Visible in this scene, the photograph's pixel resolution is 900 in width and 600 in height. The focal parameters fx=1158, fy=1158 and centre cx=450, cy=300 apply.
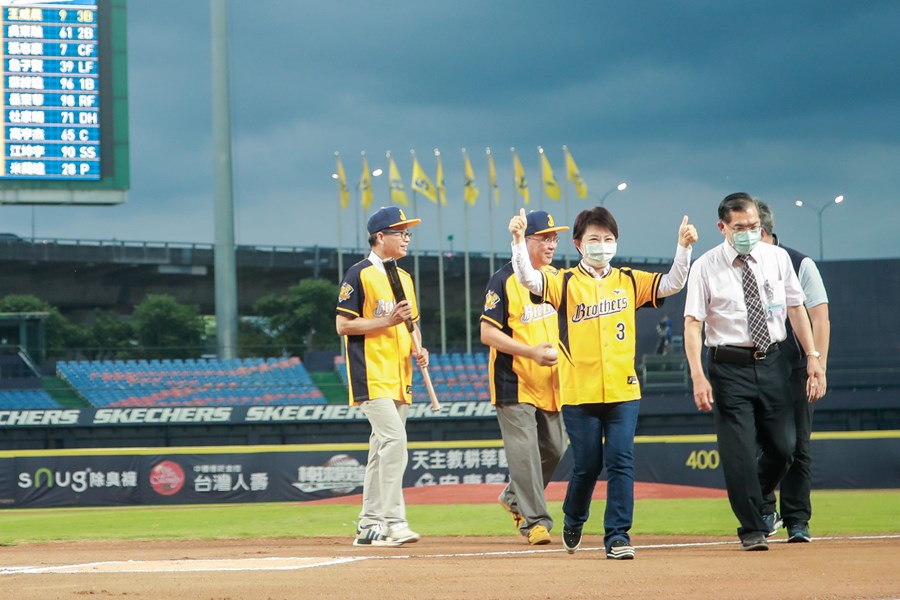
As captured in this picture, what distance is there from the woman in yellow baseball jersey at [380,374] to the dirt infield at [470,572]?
0.31 meters

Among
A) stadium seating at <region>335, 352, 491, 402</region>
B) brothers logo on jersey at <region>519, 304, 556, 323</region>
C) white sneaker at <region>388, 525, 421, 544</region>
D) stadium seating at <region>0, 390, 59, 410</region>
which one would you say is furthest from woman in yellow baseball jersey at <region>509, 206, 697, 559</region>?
stadium seating at <region>0, 390, 59, 410</region>

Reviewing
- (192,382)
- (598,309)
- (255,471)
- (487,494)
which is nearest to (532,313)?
(598,309)

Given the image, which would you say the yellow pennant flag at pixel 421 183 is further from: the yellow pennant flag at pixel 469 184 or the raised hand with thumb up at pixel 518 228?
the raised hand with thumb up at pixel 518 228

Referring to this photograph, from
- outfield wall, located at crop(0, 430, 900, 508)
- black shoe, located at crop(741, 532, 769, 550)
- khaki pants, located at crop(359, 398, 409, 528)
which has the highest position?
khaki pants, located at crop(359, 398, 409, 528)

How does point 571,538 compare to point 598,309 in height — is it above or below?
below

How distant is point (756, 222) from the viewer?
22.6 ft

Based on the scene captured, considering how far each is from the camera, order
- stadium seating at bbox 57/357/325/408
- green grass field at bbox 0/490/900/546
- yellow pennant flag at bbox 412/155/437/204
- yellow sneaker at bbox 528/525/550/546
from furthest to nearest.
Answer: yellow pennant flag at bbox 412/155/437/204
stadium seating at bbox 57/357/325/408
green grass field at bbox 0/490/900/546
yellow sneaker at bbox 528/525/550/546

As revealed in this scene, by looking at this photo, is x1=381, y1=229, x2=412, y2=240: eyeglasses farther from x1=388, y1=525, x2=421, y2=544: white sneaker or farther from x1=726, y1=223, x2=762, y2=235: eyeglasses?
x1=726, y1=223, x2=762, y2=235: eyeglasses

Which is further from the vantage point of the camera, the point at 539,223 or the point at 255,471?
the point at 255,471

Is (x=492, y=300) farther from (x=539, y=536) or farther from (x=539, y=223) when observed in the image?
(x=539, y=536)

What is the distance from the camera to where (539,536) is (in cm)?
787

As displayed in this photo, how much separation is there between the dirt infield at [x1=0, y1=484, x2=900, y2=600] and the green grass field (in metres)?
1.53

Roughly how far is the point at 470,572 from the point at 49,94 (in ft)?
83.4

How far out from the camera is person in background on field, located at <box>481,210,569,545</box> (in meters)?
8.02
